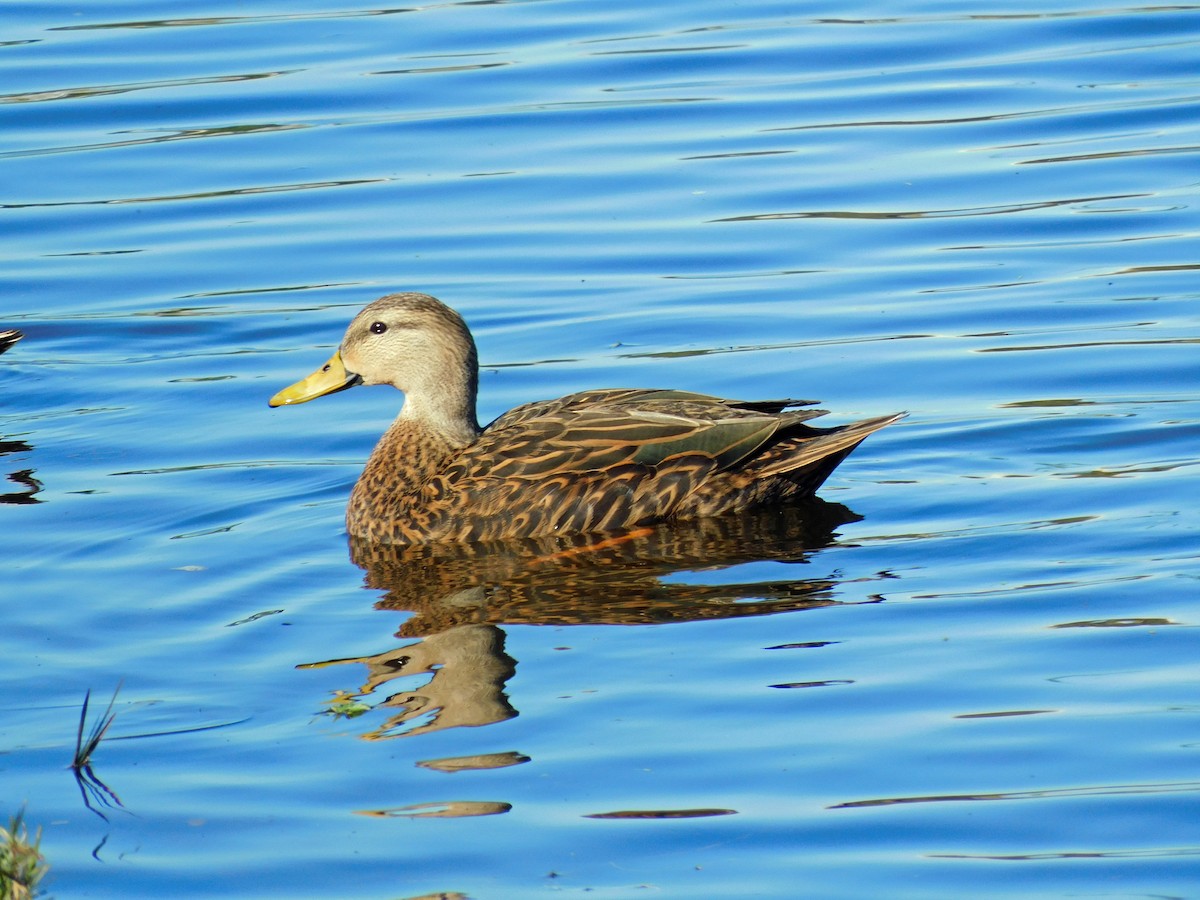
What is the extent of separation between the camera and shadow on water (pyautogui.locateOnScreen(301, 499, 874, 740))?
6.92m

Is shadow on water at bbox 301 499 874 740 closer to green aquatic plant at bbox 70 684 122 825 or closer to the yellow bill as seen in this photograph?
green aquatic plant at bbox 70 684 122 825

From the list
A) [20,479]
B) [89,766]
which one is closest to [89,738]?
[89,766]

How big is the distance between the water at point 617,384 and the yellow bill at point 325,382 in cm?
43

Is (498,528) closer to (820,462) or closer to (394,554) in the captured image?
(394,554)

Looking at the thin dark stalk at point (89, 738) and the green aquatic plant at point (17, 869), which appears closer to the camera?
the green aquatic plant at point (17, 869)

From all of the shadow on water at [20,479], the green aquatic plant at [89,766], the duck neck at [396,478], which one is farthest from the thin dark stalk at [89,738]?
the shadow on water at [20,479]

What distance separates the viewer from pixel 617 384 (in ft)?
35.5

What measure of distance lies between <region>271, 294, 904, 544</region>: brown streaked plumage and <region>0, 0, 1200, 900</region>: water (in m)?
0.30

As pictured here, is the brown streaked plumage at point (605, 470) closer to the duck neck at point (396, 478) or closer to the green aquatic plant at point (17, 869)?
the duck neck at point (396, 478)

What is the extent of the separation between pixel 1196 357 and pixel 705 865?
599 centimetres

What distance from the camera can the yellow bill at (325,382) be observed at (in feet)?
31.5

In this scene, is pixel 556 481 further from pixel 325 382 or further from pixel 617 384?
pixel 617 384

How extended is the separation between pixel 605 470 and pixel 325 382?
4.96 ft

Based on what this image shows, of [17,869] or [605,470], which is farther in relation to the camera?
[605,470]
